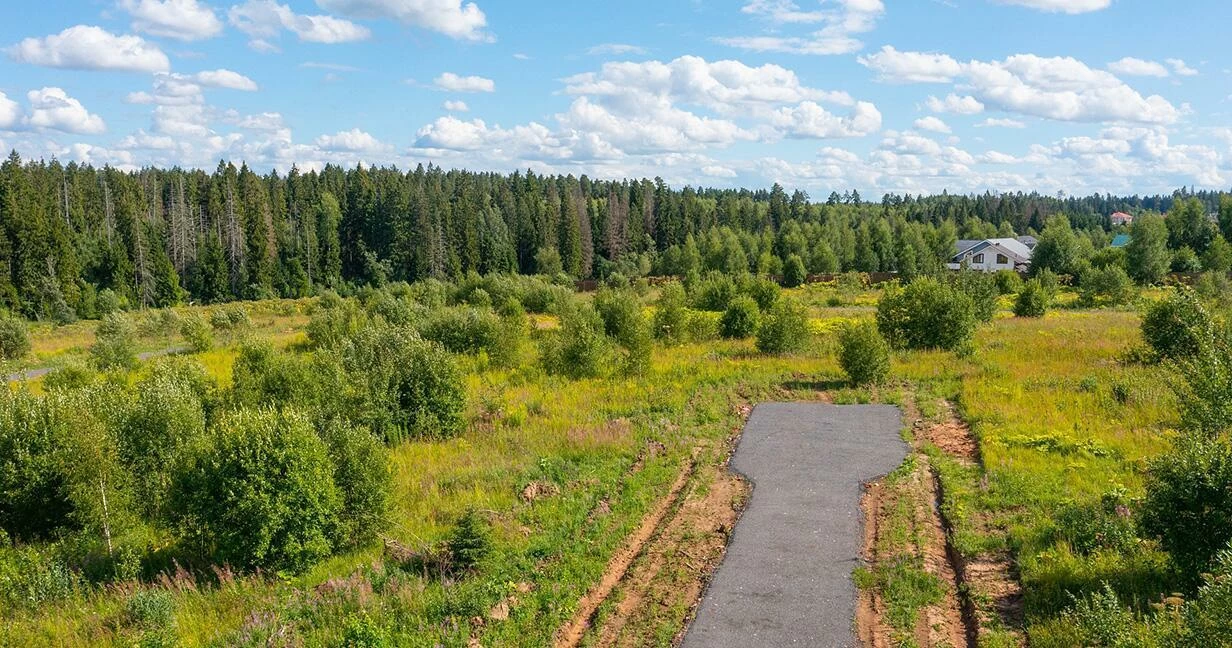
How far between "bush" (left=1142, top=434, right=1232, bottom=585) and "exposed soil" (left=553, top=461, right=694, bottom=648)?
6811mm

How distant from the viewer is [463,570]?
1042cm

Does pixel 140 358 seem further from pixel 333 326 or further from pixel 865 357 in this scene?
pixel 865 357

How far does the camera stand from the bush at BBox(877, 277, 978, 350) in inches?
1034

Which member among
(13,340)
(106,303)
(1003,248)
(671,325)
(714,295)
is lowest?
(106,303)

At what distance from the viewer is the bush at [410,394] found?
17.7 m

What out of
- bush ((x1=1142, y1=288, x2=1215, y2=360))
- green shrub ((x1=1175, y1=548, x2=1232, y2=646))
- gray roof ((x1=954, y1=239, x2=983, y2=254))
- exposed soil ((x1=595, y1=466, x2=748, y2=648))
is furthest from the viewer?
gray roof ((x1=954, y1=239, x2=983, y2=254))

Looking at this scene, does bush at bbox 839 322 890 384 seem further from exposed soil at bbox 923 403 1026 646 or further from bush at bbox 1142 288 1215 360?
exposed soil at bbox 923 403 1026 646

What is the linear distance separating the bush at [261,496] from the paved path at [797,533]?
5763mm

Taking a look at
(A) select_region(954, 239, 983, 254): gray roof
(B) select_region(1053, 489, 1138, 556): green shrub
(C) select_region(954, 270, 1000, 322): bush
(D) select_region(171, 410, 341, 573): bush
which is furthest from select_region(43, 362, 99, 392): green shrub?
(A) select_region(954, 239, 983, 254): gray roof

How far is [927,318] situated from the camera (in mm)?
26578

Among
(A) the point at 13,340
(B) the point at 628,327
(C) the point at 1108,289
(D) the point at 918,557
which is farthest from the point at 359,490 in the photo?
(C) the point at 1108,289

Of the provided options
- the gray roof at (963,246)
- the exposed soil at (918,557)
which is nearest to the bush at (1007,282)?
the gray roof at (963,246)

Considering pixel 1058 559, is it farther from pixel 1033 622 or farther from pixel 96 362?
pixel 96 362

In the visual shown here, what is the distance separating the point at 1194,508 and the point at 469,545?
9.19m
